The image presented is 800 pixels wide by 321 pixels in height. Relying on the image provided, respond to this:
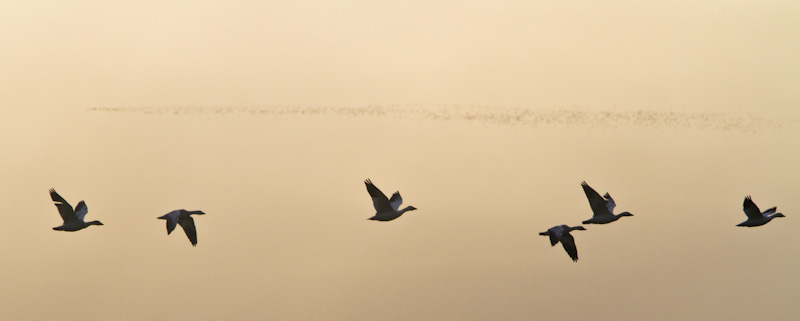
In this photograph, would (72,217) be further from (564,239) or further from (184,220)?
(564,239)

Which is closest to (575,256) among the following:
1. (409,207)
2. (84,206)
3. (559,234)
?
(559,234)

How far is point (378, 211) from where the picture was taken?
27828mm

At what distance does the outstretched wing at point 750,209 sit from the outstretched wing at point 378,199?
934 cm

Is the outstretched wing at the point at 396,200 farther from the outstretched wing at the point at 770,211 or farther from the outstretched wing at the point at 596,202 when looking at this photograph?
Answer: the outstretched wing at the point at 770,211

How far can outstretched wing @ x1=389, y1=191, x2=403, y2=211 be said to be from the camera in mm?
28016

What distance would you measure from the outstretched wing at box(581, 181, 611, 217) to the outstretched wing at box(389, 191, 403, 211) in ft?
15.4

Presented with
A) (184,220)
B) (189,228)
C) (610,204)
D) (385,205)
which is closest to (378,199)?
(385,205)

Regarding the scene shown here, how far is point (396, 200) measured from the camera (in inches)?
1106

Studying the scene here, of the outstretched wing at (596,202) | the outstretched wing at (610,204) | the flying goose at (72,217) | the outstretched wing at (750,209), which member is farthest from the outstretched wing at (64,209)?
the outstretched wing at (750,209)

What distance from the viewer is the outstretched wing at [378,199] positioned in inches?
1065

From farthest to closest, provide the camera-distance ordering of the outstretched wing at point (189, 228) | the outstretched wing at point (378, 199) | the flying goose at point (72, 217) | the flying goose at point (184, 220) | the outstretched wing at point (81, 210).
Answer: the outstretched wing at point (81, 210), the flying goose at point (72, 217), the outstretched wing at point (189, 228), the flying goose at point (184, 220), the outstretched wing at point (378, 199)

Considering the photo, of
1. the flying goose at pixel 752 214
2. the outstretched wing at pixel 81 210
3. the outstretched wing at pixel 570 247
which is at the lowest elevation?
the outstretched wing at pixel 570 247

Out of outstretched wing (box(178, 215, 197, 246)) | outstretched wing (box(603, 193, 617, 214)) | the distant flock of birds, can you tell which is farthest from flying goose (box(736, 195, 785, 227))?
outstretched wing (box(178, 215, 197, 246))

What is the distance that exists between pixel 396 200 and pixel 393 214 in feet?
1.30
